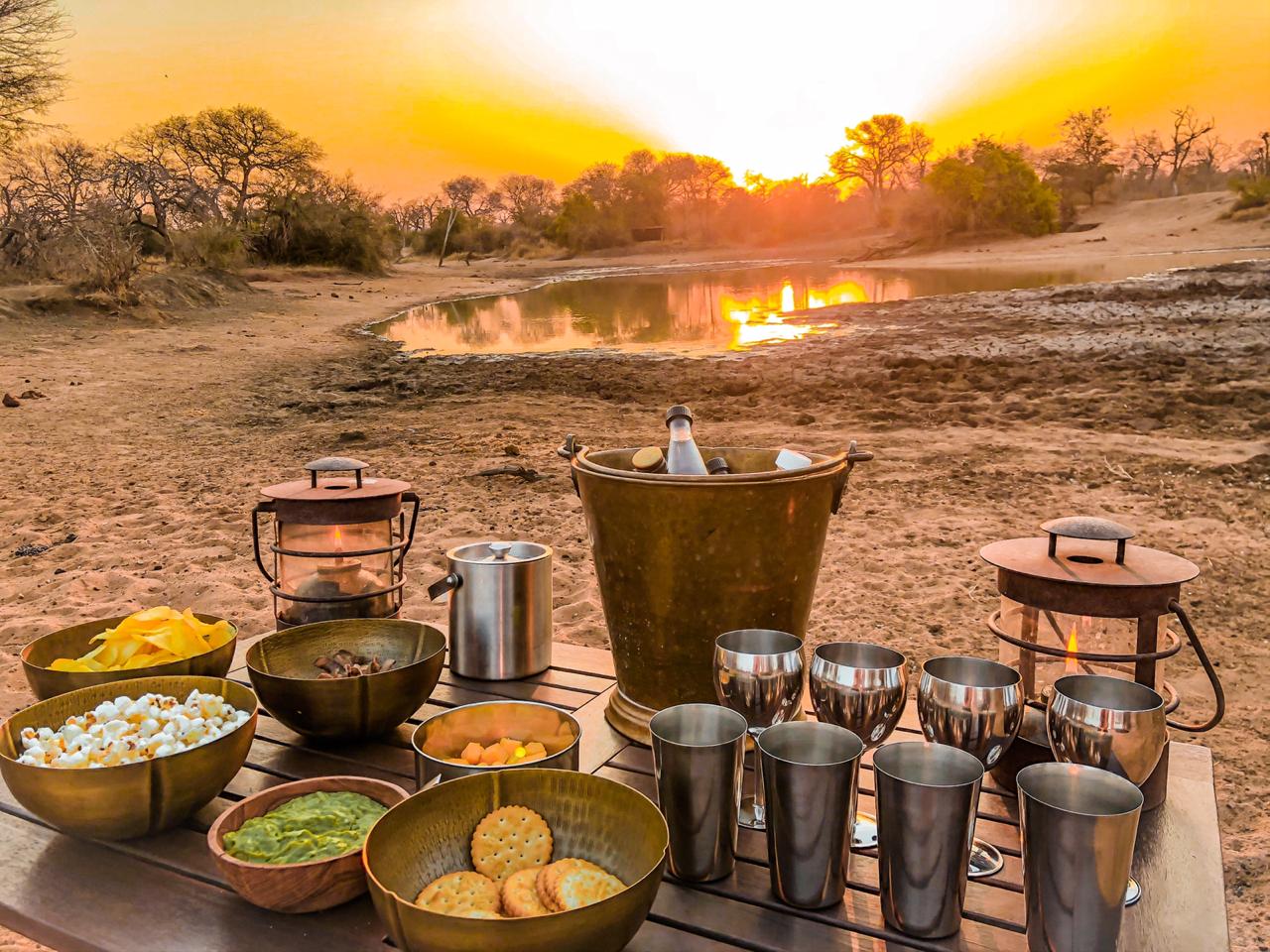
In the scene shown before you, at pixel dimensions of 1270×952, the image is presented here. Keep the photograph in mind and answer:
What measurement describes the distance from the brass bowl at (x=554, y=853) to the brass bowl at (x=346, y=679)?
16.0 inches

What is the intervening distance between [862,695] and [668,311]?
20.6 meters

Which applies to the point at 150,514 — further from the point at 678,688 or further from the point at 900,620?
the point at 678,688

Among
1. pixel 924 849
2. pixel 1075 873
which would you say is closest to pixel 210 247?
pixel 924 849

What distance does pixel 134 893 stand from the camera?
120 centimetres

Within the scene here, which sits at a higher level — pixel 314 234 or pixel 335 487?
pixel 314 234

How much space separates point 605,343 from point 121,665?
13983 mm

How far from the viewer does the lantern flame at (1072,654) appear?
4.61 ft

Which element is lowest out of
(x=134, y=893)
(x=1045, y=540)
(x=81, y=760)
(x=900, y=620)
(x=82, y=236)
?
(x=900, y=620)

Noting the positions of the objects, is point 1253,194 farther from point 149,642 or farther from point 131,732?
point 131,732

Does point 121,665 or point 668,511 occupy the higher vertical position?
point 668,511

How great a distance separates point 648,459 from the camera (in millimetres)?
1868

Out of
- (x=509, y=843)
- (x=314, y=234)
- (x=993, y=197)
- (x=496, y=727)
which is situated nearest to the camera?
(x=509, y=843)

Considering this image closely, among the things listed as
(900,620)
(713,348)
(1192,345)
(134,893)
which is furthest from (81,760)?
(713,348)

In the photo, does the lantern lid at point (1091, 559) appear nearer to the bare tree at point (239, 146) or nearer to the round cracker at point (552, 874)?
the round cracker at point (552, 874)
